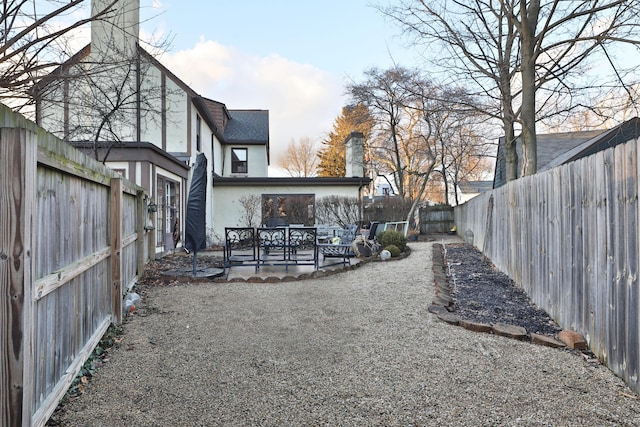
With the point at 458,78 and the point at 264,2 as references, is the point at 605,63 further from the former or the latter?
the point at 264,2

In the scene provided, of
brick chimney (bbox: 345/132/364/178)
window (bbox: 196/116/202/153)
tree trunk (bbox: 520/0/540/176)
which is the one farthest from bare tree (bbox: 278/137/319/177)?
tree trunk (bbox: 520/0/540/176)

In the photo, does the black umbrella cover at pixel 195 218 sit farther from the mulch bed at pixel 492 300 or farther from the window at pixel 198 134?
the window at pixel 198 134

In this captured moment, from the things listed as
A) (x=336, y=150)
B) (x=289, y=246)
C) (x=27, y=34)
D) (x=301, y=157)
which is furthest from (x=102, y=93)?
(x=301, y=157)

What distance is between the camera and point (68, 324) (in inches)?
108

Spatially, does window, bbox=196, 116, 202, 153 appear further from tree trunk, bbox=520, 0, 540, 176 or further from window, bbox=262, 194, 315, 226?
tree trunk, bbox=520, 0, 540, 176

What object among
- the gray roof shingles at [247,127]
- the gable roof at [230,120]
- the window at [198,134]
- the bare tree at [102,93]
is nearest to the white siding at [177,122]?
the gable roof at [230,120]

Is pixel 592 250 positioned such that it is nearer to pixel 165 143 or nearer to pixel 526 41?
pixel 526 41

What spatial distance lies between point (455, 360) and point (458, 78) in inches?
332

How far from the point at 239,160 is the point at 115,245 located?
1716cm

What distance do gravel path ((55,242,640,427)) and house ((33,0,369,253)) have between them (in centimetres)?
447

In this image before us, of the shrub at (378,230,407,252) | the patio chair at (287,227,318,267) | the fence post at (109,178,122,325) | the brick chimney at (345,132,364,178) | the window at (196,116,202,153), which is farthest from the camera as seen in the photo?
the brick chimney at (345,132,364,178)

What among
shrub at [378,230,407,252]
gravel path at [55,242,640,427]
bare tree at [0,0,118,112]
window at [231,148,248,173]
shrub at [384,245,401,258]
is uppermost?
window at [231,148,248,173]

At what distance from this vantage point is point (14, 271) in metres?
1.78

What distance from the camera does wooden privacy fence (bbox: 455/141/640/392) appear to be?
2648 mm
